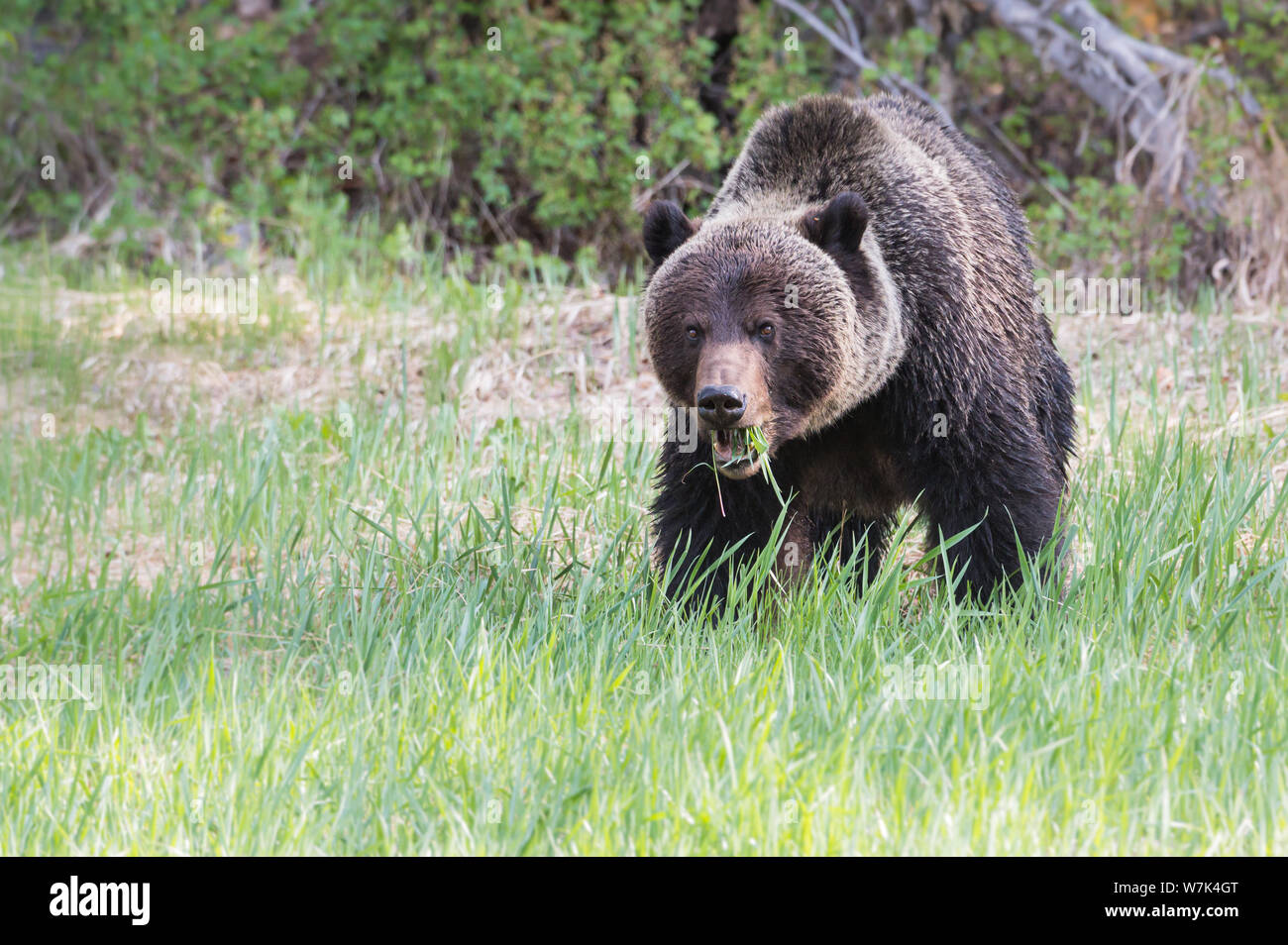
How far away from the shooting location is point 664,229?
15.9 ft

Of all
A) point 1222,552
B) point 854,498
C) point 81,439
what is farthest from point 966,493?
point 81,439

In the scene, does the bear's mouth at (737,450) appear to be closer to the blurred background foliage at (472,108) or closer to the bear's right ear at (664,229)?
the bear's right ear at (664,229)

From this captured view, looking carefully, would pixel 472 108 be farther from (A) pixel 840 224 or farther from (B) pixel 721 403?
(B) pixel 721 403

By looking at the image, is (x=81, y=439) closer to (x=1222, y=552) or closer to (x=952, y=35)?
(x=1222, y=552)

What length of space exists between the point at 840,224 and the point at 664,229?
617mm

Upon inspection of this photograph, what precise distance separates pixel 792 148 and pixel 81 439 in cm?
398

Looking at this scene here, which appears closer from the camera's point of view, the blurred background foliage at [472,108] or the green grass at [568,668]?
the green grass at [568,668]

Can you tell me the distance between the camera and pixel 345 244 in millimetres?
9742

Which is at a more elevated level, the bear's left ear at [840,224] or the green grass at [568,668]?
the bear's left ear at [840,224]

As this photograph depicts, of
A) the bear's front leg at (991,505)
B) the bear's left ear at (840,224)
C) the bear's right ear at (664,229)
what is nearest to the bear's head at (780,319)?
the bear's left ear at (840,224)

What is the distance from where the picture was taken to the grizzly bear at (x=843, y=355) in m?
4.49

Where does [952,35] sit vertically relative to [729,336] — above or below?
above

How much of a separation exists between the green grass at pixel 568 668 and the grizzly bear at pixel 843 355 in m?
0.25

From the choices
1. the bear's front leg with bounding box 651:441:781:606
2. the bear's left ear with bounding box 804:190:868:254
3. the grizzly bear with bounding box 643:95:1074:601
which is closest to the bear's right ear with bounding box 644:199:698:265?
the grizzly bear with bounding box 643:95:1074:601
